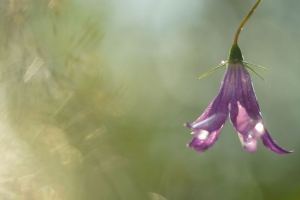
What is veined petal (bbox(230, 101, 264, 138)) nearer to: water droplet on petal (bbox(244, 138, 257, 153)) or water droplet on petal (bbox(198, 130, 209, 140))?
water droplet on petal (bbox(244, 138, 257, 153))

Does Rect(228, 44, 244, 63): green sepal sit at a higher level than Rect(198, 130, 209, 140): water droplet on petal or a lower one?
higher

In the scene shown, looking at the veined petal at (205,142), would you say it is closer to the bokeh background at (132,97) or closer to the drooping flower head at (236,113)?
the drooping flower head at (236,113)

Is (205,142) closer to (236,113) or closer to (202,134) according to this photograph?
(202,134)

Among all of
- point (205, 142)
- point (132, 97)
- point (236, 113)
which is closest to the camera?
point (205, 142)

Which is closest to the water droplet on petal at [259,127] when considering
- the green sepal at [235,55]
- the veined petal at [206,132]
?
the veined petal at [206,132]

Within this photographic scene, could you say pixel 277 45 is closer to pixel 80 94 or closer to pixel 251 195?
pixel 251 195

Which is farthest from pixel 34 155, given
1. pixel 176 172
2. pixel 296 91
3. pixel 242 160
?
pixel 296 91

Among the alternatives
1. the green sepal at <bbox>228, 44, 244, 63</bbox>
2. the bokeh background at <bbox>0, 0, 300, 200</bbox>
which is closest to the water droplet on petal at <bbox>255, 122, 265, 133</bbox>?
the green sepal at <bbox>228, 44, 244, 63</bbox>

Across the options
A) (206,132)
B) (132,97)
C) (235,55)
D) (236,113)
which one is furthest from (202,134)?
(132,97)
